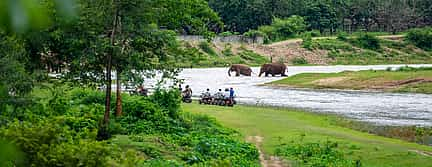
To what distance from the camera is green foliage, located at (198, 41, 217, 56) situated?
93.6 m

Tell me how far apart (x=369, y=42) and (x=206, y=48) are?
894 inches

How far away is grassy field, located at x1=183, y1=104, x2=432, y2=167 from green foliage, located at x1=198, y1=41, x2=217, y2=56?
57986 mm

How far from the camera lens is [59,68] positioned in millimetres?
21484

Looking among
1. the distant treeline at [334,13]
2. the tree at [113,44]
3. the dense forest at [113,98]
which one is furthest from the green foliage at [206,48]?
the tree at [113,44]

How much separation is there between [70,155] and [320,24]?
347ft

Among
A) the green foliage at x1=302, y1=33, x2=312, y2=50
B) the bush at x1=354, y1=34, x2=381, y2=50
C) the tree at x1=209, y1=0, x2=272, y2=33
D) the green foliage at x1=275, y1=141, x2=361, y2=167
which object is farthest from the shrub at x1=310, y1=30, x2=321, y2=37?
the green foliage at x1=275, y1=141, x2=361, y2=167

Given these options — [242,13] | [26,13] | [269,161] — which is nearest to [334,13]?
[242,13]

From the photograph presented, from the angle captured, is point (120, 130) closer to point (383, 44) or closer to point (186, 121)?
point (186, 121)

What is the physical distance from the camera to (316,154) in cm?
2009

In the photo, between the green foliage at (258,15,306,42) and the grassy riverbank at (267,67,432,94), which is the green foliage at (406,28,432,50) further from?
the grassy riverbank at (267,67,432,94)

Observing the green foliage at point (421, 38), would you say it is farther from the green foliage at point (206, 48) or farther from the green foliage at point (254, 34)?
the green foliage at point (206, 48)

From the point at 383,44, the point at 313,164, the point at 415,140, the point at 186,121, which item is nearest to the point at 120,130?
the point at 186,121

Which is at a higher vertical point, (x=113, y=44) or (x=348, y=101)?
(x=113, y=44)

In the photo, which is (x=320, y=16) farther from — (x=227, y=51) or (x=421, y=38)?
(x=227, y=51)
